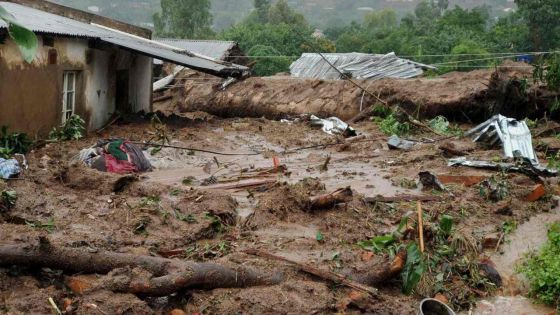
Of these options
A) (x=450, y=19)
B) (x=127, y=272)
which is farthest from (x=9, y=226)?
(x=450, y=19)

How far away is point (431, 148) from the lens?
548 inches

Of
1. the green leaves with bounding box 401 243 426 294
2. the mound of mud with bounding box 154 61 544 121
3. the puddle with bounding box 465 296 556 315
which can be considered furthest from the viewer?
the mound of mud with bounding box 154 61 544 121

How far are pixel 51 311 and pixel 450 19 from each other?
45780mm

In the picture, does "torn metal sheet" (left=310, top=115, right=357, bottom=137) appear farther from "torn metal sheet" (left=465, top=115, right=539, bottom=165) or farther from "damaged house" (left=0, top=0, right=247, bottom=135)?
"torn metal sheet" (left=465, top=115, right=539, bottom=165)

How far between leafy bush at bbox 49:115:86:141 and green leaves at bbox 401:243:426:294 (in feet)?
27.8

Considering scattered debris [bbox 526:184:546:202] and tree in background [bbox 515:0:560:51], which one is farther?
tree in background [bbox 515:0:560:51]

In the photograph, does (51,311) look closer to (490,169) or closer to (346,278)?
(346,278)

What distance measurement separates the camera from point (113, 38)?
15320 mm

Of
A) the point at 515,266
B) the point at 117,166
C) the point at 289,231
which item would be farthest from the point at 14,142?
the point at 515,266

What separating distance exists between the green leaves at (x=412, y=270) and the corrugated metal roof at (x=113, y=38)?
818 centimetres

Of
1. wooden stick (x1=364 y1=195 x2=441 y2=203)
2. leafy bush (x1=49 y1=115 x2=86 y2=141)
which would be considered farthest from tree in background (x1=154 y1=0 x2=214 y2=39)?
wooden stick (x1=364 y1=195 x2=441 y2=203)

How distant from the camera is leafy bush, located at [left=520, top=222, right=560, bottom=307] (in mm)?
6820

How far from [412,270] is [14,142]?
7.65 m

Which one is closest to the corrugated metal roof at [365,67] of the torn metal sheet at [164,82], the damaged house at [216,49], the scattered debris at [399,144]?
the damaged house at [216,49]
